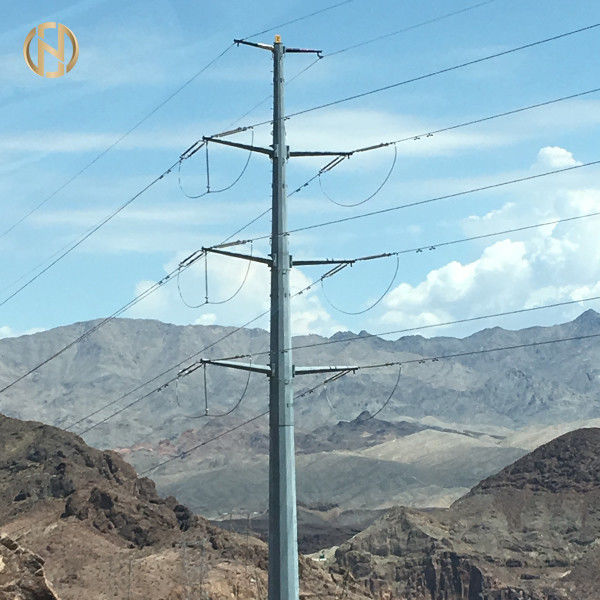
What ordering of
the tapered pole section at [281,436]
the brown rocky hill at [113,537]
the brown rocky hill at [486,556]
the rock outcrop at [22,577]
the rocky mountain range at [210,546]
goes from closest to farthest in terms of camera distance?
the rock outcrop at [22,577], the tapered pole section at [281,436], the brown rocky hill at [113,537], the rocky mountain range at [210,546], the brown rocky hill at [486,556]

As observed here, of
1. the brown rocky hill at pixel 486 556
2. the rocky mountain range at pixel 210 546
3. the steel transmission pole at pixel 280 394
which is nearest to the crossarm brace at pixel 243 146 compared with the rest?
the steel transmission pole at pixel 280 394

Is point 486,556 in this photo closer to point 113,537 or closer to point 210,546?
point 210,546

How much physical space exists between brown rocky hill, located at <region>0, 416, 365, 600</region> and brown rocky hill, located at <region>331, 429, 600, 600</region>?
118 ft

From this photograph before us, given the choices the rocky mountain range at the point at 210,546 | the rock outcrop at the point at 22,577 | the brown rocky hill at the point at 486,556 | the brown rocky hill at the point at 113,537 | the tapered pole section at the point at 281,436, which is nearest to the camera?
the rock outcrop at the point at 22,577

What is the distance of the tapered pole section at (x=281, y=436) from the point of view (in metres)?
26.2

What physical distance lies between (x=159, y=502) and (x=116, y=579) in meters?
37.4

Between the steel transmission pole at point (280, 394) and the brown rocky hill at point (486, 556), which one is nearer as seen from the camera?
the steel transmission pole at point (280, 394)

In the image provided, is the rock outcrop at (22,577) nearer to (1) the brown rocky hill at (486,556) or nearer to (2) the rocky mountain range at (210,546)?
(2) the rocky mountain range at (210,546)

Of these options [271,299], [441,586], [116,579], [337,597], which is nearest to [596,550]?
[441,586]

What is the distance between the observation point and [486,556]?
186 metres

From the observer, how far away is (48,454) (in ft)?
528

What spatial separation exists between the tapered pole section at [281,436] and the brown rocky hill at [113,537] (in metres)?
69.6

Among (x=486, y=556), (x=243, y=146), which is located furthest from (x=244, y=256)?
(x=486, y=556)

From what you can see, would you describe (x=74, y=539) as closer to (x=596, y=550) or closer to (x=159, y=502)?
(x=159, y=502)
